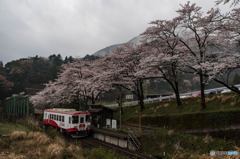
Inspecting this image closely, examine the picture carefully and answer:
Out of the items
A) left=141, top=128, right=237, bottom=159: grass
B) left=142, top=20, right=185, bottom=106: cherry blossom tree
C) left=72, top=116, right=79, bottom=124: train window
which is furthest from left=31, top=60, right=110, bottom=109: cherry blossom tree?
left=141, top=128, right=237, bottom=159: grass

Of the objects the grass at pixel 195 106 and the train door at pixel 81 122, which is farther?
the train door at pixel 81 122

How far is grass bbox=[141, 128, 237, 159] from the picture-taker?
55.8ft

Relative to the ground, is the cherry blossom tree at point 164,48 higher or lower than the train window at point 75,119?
higher

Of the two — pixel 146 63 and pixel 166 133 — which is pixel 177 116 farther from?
pixel 146 63

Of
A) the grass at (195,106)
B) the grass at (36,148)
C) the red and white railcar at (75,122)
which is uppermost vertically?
the grass at (195,106)

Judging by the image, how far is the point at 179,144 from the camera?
63.1ft

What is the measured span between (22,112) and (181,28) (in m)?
46.2

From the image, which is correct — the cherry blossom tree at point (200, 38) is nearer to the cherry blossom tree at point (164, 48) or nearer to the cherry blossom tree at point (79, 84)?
the cherry blossom tree at point (164, 48)

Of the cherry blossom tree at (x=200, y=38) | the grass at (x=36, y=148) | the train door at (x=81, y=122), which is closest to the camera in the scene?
the grass at (x=36, y=148)

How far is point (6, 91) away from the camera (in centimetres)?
8256

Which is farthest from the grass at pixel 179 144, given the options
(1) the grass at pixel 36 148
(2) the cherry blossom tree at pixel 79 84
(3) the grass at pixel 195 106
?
(2) the cherry blossom tree at pixel 79 84

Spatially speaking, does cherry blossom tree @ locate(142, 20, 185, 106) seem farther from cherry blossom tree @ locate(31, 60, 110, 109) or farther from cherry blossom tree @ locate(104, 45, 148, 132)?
cherry blossom tree @ locate(31, 60, 110, 109)

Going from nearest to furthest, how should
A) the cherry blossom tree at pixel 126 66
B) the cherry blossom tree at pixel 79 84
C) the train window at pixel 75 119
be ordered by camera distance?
the train window at pixel 75 119, the cherry blossom tree at pixel 126 66, the cherry blossom tree at pixel 79 84

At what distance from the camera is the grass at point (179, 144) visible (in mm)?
16994
